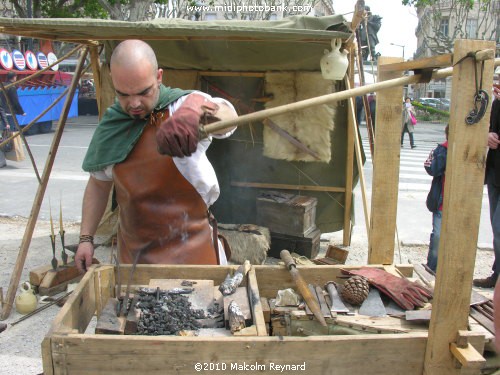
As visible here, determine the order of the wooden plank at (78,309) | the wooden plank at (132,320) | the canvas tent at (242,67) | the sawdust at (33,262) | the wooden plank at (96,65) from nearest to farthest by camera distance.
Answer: the wooden plank at (78,309)
the wooden plank at (132,320)
the sawdust at (33,262)
the canvas tent at (242,67)
the wooden plank at (96,65)

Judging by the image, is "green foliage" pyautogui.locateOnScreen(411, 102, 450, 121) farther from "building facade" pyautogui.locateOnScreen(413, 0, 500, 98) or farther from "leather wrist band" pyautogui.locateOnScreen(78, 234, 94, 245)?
"leather wrist band" pyautogui.locateOnScreen(78, 234, 94, 245)

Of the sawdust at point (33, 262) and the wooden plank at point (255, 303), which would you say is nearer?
the wooden plank at point (255, 303)

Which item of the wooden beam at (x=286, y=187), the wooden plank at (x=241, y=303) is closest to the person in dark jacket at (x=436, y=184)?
the wooden beam at (x=286, y=187)

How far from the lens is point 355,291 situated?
1.72m

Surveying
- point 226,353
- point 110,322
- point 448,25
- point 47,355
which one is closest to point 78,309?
point 110,322

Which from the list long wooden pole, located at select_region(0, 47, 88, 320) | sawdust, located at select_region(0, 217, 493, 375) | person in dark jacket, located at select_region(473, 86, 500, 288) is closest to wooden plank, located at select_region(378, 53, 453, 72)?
sawdust, located at select_region(0, 217, 493, 375)

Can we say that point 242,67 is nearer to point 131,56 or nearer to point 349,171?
point 349,171

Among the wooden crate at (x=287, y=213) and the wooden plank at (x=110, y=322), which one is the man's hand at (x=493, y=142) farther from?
the wooden plank at (x=110, y=322)

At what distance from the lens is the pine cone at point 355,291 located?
1.71 meters

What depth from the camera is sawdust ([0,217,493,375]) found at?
3.25m

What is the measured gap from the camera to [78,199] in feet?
24.7

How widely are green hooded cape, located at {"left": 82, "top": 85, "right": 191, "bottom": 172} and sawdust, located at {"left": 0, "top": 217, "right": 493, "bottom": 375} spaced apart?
1718mm

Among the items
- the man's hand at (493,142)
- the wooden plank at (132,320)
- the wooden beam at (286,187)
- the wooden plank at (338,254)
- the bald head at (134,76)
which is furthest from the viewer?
the wooden beam at (286,187)

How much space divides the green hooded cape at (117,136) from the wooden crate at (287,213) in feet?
10.6
